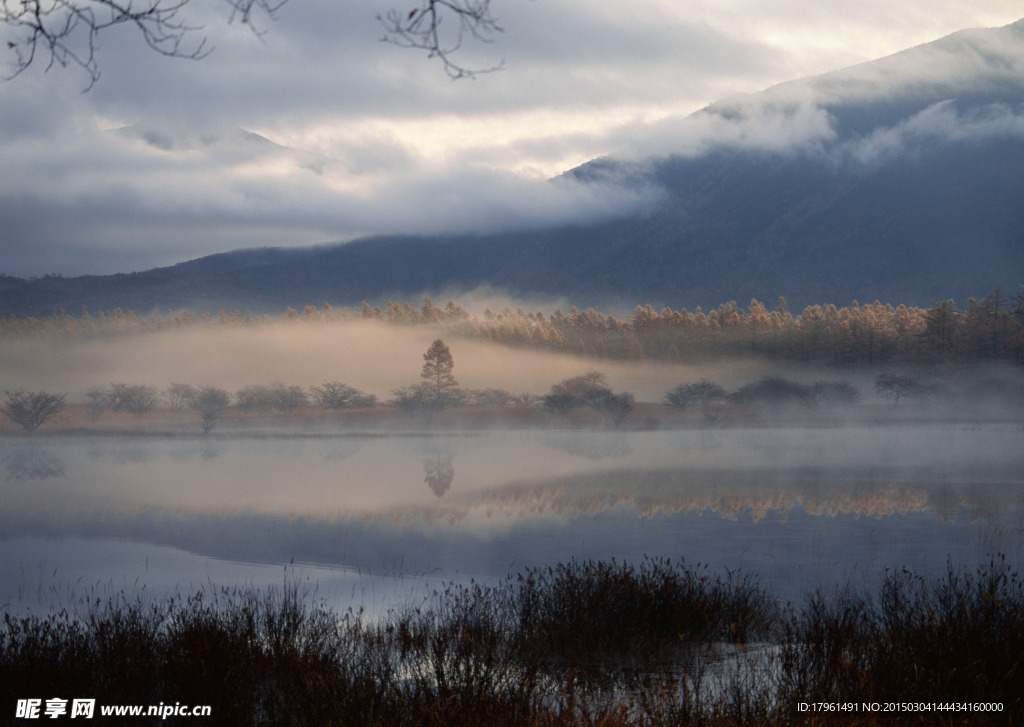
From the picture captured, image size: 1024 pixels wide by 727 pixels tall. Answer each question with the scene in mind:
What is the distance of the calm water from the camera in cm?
1555

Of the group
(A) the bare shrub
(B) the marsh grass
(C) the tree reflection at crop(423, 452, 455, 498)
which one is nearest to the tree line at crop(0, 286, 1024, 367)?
(A) the bare shrub

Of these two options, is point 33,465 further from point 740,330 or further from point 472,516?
point 740,330

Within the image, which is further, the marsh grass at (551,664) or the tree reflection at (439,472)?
the tree reflection at (439,472)

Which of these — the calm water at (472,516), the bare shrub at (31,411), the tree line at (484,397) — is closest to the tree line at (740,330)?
the tree line at (484,397)

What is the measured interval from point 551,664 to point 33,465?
42180 mm

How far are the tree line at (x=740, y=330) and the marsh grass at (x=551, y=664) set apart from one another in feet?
324

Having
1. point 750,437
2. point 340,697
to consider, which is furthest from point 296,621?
point 750,437

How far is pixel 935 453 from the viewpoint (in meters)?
47.0

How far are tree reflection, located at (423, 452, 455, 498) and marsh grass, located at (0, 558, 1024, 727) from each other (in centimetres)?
2013

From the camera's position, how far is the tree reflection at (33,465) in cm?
3803

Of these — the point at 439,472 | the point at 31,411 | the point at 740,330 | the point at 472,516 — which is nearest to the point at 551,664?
the point at 472,516

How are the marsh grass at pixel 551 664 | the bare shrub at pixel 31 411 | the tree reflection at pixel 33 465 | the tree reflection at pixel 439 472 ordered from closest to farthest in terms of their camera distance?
the marsh grass at pixel 551 664 < the tree reflection at pixel 439 472 < the tree reflection at pixel 33 465 < the bare shrub at pixel 31 411

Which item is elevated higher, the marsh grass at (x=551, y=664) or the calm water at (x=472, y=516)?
the marsh grass at (x=551, y=664)

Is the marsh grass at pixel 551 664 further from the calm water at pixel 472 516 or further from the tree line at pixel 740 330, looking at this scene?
the tree line at pixel 740 330
